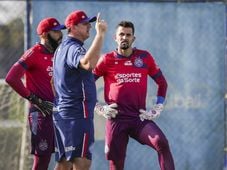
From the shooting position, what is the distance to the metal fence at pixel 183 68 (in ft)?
29.2

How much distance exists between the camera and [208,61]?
903cm

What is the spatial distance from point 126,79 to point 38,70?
0.92m

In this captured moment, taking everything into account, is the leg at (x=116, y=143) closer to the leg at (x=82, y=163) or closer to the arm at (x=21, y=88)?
the arm at (x=21, y=88)

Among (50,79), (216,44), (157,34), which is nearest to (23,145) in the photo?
(50,79)

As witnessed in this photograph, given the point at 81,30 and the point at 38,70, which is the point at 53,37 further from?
the point at 81,30

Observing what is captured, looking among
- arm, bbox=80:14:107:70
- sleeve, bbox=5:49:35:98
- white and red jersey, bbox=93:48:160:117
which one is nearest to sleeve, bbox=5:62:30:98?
sleeve, bbox=5:49:35:98

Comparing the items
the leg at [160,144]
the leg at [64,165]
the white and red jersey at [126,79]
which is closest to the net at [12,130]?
the white and red jersey at [126,79]

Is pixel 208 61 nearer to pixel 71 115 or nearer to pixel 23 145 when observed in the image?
pixel 23 145

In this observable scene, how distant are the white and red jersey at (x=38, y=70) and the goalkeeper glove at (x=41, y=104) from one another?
0.09 metres

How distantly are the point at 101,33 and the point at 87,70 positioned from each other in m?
0.44

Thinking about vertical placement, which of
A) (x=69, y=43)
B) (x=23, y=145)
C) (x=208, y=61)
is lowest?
(x=23, y=145)

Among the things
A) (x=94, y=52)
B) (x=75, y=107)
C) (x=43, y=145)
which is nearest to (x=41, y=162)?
(x=43, y=145)

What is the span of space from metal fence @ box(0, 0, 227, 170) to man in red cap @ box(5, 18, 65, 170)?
1.16 m

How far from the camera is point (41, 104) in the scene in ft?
24.7
